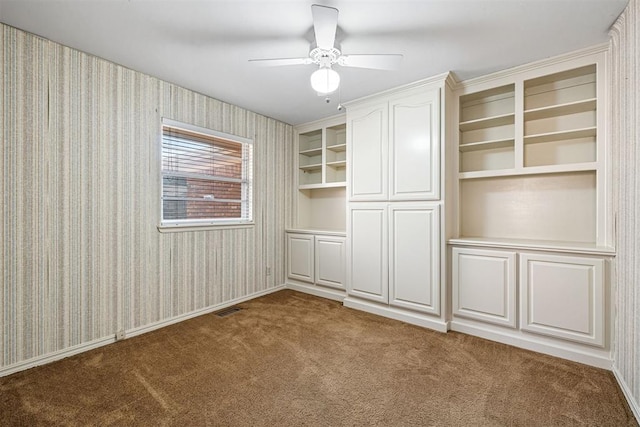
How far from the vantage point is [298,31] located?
2.07 metres

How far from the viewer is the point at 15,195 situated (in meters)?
2.06

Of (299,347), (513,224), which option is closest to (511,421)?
(299,347)

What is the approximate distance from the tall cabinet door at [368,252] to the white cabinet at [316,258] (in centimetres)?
29

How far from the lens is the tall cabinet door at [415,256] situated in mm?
2836

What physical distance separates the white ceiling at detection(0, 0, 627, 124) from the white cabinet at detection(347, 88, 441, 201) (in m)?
0.33

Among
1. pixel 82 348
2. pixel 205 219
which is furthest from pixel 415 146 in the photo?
pixel 82 348

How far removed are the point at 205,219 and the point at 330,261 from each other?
5.45 ft

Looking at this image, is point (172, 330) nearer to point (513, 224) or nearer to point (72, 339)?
point (72, 339)

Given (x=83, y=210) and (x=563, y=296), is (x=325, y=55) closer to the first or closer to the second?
(x=83, y=210)

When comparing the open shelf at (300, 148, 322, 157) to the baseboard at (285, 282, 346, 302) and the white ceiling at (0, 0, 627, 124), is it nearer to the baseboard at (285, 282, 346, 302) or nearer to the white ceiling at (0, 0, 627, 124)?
the white ceiling at (0, 0, 627, 124)

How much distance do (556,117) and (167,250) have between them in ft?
13.2

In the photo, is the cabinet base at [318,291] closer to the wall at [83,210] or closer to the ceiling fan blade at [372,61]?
→ the wall at [83,210]

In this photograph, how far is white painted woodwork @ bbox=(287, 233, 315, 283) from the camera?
4055 mm

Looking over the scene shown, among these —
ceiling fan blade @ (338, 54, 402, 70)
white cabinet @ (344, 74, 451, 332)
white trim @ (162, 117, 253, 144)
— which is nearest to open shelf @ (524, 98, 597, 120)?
white cabinet @ (344, 74, 451, 332)
